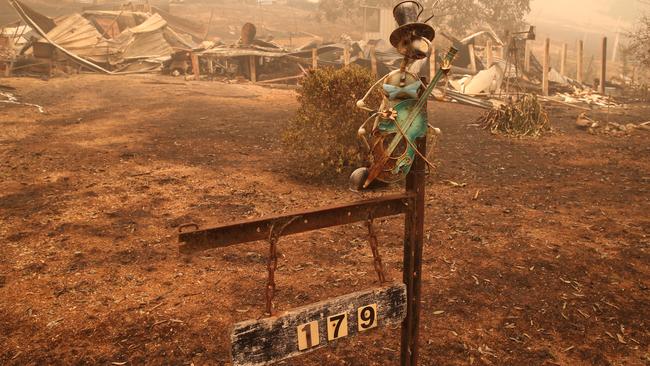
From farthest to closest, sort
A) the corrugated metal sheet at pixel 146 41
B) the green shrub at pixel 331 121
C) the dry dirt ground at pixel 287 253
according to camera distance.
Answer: the corrugated metal sheet at pixel 146 41 < the green shrub at pixel 331 121 < the dry dirt ground at pixel 287 253

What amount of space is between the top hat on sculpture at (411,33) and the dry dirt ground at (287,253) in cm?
261

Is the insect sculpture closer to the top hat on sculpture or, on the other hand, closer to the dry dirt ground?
the top hat on sculpture

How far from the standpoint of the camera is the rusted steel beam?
6.27ft

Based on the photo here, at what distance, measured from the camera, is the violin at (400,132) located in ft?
7.32

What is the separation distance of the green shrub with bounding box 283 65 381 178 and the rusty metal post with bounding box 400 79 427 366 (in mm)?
5050

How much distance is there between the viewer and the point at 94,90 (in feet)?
56.2

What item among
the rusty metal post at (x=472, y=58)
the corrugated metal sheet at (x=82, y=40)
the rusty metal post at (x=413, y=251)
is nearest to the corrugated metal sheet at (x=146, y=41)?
the corrugated metal sheet at (x=82, y=40)

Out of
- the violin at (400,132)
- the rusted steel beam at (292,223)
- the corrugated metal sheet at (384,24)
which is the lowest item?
the rusted steel beam at (292,223)

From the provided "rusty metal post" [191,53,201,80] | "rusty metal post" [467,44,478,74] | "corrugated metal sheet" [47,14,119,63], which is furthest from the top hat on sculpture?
"corrugated metal sheet" [47,14,119,63]

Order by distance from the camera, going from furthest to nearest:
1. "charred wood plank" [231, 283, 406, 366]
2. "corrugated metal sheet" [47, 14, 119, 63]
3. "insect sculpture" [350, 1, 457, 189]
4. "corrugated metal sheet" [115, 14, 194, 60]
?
"corrugated metal sheet" [115, 14, 194, 60] → "corrugated metal sheet" [47, 14, 119, 63] → "insect sculpture" [350, 1, 457, 189] → "charred wood plank" [231, 283, 406, 366]

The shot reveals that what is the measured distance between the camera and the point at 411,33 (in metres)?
2.14

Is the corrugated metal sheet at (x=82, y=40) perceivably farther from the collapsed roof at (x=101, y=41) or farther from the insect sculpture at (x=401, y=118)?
the insect sculpture at (x=401, y=118)

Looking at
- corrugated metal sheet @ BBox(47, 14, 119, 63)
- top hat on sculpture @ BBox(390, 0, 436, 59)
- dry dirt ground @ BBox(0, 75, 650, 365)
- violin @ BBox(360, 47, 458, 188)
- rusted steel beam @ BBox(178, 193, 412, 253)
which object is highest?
corrugated metal sheet @ BBox(47, 14, 119, 63)

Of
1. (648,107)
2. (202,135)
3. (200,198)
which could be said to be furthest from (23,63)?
(648,107)
